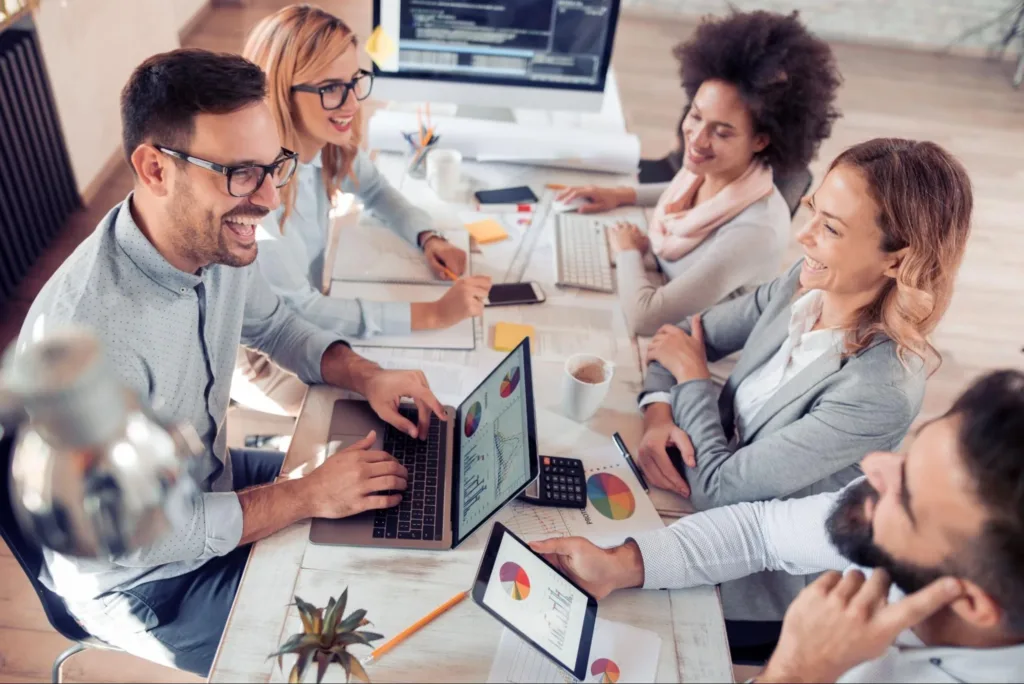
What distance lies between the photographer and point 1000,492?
2.82 feet

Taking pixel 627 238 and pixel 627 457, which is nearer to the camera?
pixel 627 457

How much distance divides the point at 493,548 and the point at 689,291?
921mm

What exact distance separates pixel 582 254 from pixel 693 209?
0.30m

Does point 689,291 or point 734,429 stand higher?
point 689,291

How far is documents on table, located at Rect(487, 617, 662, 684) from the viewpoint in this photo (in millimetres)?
1074

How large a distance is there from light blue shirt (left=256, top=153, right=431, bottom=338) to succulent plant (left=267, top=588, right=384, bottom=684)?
730mm

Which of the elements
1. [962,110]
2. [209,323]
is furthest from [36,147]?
[962,110]

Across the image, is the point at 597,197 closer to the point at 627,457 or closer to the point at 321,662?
the point at 627,457

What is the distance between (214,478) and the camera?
59.7 inches

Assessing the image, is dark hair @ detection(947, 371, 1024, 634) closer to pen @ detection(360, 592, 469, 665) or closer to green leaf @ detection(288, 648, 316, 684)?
pen @ detection(360, 592, 469, 665)

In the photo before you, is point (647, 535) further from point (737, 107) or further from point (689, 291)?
point (737, 107)

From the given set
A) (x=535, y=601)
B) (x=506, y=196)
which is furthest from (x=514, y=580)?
(x=506, y=196)

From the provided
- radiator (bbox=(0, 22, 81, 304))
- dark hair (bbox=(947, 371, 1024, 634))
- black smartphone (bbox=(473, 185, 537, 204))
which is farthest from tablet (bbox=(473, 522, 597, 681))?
radiator (bbox=(0, 22, 81, 304))

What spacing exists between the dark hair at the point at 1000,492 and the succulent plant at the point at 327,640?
0.76 metres
